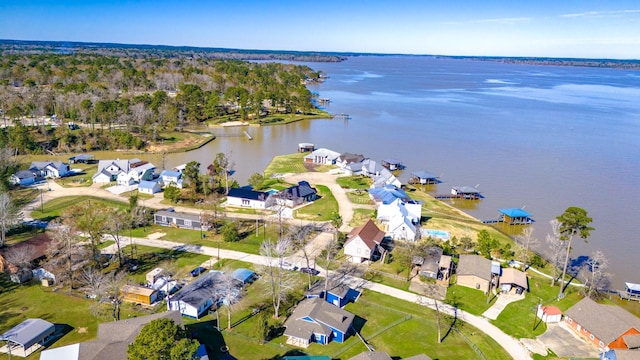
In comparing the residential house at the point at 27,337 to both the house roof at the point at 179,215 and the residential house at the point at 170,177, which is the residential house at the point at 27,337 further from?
the residential house at the point at 170,177

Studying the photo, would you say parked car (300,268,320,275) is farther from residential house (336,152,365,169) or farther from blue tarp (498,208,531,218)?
residential house (336,152,365,169)

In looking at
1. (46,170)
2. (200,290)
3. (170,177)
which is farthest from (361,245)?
(46,170)

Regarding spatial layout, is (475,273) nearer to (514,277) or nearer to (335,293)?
(514,277)

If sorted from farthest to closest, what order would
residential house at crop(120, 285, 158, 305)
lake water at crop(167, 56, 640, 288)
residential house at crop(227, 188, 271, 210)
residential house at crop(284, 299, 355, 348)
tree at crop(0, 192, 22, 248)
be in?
lake water at crop(167, 56, 640, 288) < residential house at crop(227, 188, 271, 210) < tree at crop(0, 192, 22, 248) < residential house at crop(120, 285, 158, 305) < residential house at crop(284, 299, 355, 348)

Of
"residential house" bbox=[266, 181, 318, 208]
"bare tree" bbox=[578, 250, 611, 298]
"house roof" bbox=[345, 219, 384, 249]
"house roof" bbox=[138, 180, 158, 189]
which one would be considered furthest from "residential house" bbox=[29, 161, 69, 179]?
"bare tree" bbox=[578, 250, 611, 298]

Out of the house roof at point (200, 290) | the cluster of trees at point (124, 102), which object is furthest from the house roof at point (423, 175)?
the cluster of trees at point (124, 102)

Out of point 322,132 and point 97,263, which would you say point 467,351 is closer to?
point 97,263

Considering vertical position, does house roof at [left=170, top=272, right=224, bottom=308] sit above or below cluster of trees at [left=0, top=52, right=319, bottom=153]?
below
